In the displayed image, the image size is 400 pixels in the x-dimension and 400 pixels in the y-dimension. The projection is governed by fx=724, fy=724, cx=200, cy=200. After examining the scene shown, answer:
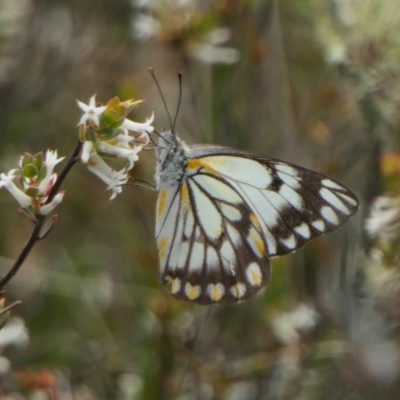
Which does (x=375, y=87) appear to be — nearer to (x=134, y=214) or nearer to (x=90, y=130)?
(x=134, y=214)

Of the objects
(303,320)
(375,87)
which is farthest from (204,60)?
(303,320)

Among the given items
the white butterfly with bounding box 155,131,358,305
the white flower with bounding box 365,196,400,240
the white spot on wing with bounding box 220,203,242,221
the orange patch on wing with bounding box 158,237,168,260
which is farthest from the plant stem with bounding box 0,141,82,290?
the white flower with bounding box 365,196,400,240

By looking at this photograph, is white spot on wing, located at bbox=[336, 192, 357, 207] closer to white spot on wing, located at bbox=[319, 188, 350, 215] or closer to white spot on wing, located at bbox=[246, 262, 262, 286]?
white spot on wing, located at bbox=[319, 188, 350, 215]

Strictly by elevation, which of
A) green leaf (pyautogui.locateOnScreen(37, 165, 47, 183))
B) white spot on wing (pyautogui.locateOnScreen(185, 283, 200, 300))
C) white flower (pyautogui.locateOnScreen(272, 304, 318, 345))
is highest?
green leaf (pyautogui.locateOnScreen(37, 165, 47, 183))

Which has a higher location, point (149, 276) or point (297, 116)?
point (297, 116)

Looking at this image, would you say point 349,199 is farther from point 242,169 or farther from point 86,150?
point 86,150

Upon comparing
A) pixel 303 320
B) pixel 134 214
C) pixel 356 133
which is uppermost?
pixel 356 133

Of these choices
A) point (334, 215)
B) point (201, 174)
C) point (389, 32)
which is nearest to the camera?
point (334, 215)
